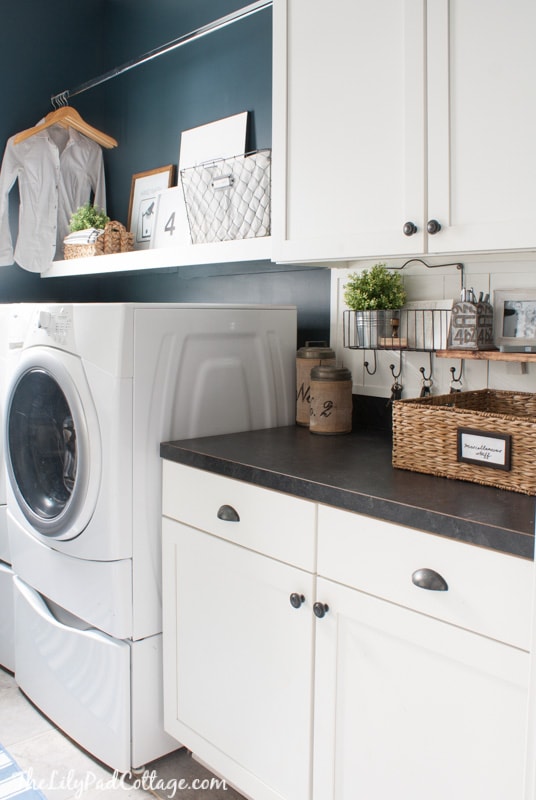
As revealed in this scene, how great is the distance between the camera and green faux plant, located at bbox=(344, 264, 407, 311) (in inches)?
76.9

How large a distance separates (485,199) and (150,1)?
2.11 meters

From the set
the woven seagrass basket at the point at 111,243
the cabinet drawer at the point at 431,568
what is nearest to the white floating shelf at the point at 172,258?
the woven seagrass basket at the point at 111,243

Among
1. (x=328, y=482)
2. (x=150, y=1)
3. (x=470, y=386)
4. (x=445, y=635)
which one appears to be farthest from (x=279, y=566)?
(x=150, y=1)

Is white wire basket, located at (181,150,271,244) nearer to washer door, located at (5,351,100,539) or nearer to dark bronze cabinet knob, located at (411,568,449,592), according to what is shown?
washer door, located at (5,351,100,539)

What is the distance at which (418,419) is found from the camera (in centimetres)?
157

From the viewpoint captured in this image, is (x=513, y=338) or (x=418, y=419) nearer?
(x=418, y=419)

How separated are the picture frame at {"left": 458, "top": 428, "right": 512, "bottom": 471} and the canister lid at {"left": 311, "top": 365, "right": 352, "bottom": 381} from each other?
0.58m

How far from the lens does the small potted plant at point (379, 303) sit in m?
1.95

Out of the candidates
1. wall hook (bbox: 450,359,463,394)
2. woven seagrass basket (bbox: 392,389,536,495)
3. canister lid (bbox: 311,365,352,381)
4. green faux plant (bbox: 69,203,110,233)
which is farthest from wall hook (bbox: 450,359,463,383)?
green faux plant (bbox: 69,203,110,233)

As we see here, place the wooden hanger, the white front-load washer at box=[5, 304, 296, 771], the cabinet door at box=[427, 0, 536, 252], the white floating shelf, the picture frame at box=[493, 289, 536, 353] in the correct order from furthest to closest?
the wooden hanger → the white floating shelf → the white front-load washer at box=[5, 304, 296, 771] → the picture frame at box=[493, 289, 536, 353] → the cabinet door at box=[427, 0, 536, 252]

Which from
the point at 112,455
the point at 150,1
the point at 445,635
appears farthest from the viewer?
the point at 150,1

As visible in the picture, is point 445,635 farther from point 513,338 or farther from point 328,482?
point 513,338

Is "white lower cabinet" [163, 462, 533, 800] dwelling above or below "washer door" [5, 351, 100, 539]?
below

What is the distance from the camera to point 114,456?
5.99 feet
